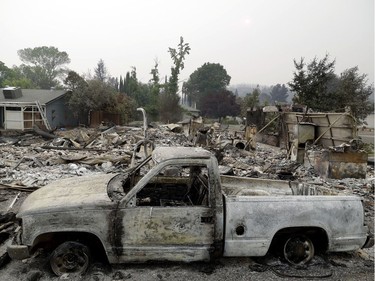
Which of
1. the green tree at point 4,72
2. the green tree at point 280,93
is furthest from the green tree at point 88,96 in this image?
the green tree at point 280,93

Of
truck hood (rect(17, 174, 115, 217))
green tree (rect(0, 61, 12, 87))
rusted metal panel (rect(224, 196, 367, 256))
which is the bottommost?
rusted metal panel (rect(224, 196, 367, 256))

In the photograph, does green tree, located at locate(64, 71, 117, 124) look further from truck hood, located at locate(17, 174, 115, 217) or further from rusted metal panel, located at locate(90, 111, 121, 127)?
truck hood, located at locate(17, 174, 115, 217)

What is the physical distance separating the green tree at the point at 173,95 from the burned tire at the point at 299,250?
33.6 meters

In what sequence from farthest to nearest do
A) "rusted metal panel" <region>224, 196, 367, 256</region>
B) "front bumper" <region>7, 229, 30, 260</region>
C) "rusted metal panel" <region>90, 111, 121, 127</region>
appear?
"rusted metal panel" <region>90, 111, 121, 127</region>
"rusted metal panel" <region>224, 196, 367, 256</region>
"front bumper" <region>7, 229, 30, 260</region>

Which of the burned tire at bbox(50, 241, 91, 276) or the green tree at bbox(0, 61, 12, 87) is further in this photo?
the green tree at bbox(0, 61, 12, 87)

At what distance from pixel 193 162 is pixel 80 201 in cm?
150

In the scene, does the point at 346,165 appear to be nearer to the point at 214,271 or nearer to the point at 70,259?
the point at 214,271

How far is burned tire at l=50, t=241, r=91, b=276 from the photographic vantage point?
3.69 meters

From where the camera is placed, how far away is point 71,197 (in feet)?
12.6

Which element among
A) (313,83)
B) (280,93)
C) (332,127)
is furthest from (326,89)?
(280,93)

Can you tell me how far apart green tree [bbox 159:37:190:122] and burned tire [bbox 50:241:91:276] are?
33.8m

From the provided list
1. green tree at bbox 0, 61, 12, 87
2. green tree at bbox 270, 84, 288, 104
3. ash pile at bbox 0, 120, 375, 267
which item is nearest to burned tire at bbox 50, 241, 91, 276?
ash pile at bbox 0, 120, 375, 267

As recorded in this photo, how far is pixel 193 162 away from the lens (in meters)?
3.86

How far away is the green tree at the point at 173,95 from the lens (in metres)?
39.0
